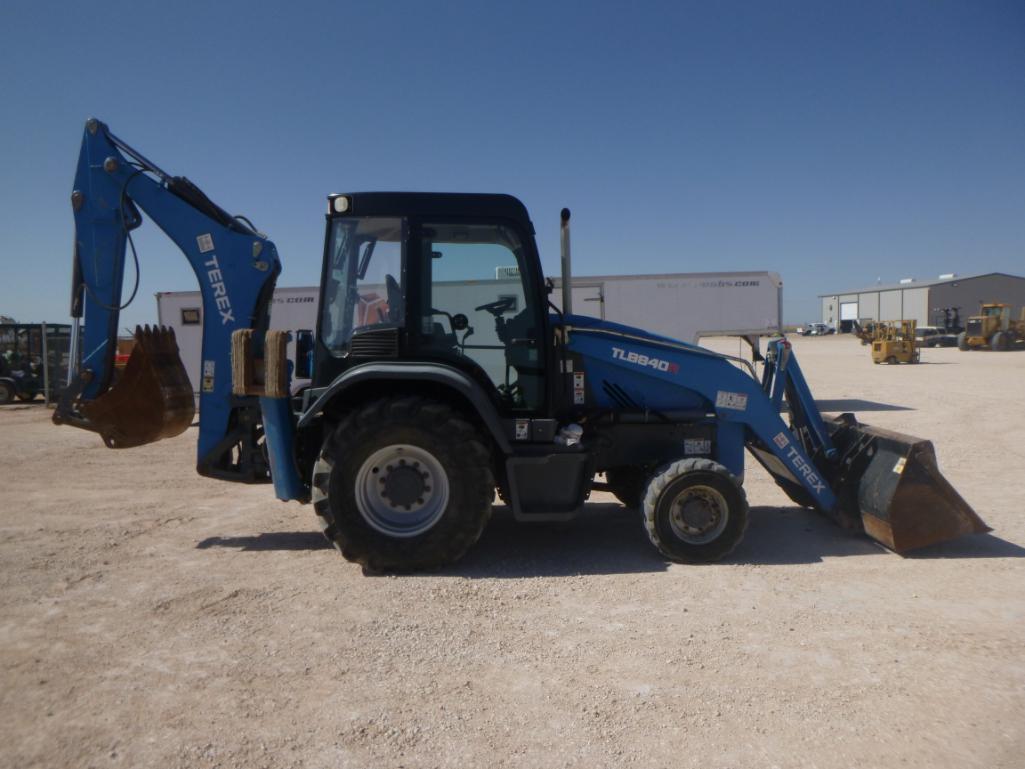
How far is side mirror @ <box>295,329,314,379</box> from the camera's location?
539 cm

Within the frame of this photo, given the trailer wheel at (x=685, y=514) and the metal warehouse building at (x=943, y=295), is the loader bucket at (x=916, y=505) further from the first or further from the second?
the metal warehouse building at (x=943, y=295)

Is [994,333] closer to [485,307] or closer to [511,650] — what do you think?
[485,307]

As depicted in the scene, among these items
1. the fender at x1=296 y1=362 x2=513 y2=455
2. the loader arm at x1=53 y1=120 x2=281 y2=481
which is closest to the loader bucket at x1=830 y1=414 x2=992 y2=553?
the fender at x1=296 y1=362 x2=513 y2=455

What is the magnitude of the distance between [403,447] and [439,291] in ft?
3.69

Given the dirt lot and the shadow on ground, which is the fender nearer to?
the shadow on ground

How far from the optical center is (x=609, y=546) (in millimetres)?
5430

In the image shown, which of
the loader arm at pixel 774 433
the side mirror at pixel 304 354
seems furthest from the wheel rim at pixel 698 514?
the side mirror at pixel 304 354

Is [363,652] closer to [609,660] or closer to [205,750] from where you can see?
[205,750]

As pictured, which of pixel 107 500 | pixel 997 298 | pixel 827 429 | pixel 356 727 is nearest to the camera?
pixel 356 727

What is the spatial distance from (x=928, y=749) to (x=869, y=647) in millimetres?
909

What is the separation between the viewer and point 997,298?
66750 millimetres

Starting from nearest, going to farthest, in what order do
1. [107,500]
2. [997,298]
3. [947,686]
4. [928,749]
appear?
[928,749], [947,686], [107,500], [997,298]

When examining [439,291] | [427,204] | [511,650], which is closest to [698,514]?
[511,650]

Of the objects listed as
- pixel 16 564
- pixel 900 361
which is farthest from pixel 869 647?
pixel 900 361
